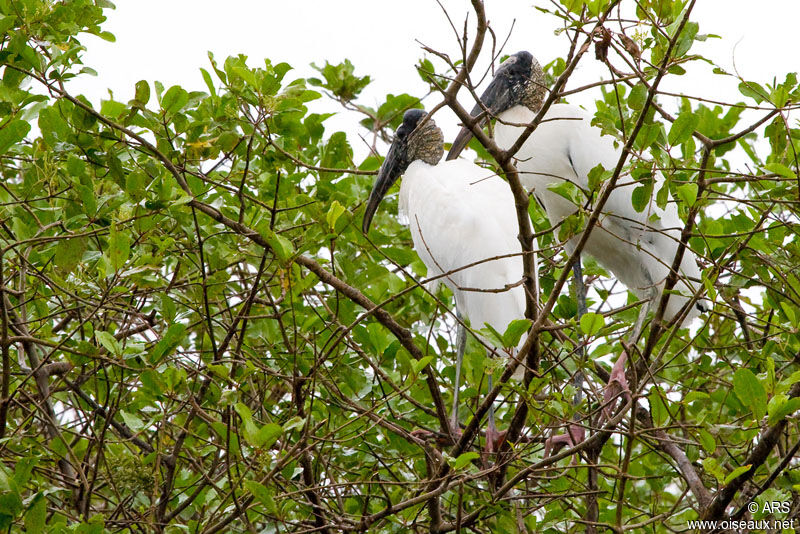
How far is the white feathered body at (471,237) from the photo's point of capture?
370 cm

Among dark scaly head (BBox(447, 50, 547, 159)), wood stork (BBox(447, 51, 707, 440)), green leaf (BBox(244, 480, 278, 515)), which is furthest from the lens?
dark scaly head (BBox(447, 50, 547, 159))

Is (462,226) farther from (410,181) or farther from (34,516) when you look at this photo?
(34,516)

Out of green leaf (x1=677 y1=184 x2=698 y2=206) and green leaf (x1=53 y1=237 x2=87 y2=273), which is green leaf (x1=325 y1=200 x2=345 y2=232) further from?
green leaf (x1=677 y1=184 x2=698 y2=206)

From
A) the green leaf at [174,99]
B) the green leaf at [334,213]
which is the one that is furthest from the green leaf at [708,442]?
the green leaf at [174,99]

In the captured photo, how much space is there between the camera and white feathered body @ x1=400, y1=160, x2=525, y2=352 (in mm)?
3699

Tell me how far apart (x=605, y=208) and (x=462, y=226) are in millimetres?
678

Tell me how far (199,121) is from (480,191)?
141 cm

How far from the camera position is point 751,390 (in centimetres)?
213

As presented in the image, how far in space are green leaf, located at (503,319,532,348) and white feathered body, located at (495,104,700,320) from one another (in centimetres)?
165

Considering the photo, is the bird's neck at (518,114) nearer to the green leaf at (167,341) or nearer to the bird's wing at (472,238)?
the bird's wing at (472,238)

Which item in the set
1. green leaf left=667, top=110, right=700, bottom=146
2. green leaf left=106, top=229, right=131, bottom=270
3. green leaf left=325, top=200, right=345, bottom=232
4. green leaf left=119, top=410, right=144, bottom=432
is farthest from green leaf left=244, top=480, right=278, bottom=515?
green leaf left=667, top=110, right=700, bottom=146

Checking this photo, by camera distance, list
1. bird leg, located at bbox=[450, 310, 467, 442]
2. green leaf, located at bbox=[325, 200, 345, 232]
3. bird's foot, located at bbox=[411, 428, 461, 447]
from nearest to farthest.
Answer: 1. green leaf, located at bbox=[325, 200, 345, 232]
2. bird's foot, located at bbox=[411, 428, 461, 447]
3. bird leg, located at bbox=[450, 310, 467, 442]

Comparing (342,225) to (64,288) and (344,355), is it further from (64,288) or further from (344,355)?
(64,288)

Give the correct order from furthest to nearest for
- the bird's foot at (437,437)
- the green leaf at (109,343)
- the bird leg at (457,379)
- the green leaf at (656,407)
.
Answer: the bird leg at (457,379) < the bird's foot at (437,437) < the green leaf at (656,407) < the green leaf at (109,343)
